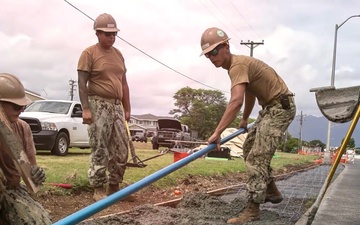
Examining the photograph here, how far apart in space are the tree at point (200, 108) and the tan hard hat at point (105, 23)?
54.7 m

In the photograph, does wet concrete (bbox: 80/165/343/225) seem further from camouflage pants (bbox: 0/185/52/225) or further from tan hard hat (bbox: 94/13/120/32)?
tan hard hat (bbox: 94/13/120/32)

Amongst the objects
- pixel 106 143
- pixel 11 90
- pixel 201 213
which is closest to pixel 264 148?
pixel 201 213

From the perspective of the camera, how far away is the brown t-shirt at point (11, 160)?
287cm

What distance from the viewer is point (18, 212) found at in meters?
2.79

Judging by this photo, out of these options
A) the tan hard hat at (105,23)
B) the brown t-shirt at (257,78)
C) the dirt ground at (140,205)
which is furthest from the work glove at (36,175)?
the tan hard hat at (105,23)

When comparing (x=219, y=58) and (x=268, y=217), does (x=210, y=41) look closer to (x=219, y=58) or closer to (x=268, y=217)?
(x=219, y=58)

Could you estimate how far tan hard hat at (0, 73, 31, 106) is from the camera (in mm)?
2670

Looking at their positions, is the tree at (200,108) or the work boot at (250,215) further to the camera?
the tree at (200,108)

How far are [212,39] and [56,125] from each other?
964cm

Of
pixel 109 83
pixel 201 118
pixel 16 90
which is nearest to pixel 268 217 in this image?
pixel 109 83

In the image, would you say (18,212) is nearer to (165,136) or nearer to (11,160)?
(11,160)

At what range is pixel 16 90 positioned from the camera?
8.89 ft

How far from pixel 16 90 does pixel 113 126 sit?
2658 mm

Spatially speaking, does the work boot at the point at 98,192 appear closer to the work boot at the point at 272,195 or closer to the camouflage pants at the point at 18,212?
the work boot at the point at 272,195
